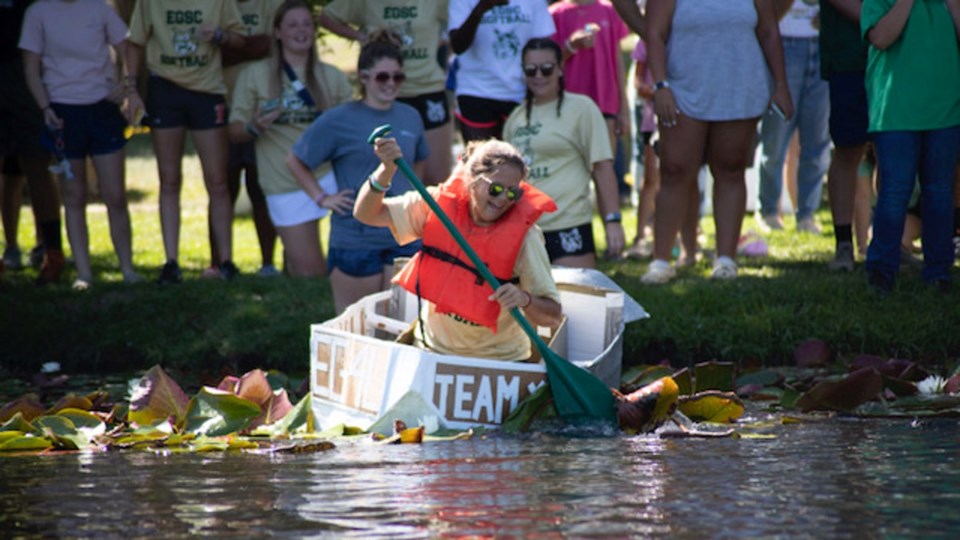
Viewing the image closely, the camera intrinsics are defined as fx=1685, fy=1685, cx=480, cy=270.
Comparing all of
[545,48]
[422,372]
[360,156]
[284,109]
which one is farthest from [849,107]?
[422,372]

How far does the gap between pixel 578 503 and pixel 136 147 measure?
21.1 meters

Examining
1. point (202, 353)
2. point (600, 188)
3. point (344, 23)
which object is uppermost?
point (344, 23)

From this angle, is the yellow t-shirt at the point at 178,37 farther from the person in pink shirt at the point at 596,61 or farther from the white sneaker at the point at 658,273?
the white sneaker at the point at 658,273

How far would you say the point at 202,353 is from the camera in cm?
1068

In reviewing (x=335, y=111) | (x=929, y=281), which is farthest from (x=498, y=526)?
(x=929, y=281)

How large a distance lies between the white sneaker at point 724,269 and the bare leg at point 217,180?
11.8 ft

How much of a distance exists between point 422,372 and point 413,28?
438 cm

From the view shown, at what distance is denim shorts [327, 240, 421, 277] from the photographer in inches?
384

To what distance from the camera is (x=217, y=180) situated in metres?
12.1

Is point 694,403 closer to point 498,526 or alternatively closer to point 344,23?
point 498,526

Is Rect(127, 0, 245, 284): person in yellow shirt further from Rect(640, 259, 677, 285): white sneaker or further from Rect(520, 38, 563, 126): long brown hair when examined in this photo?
Rect(640, 259, 677, 285): white sneaker

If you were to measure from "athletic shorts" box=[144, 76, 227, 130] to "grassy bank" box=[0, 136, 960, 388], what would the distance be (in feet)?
3.72

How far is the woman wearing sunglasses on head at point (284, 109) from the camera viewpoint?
1148cm

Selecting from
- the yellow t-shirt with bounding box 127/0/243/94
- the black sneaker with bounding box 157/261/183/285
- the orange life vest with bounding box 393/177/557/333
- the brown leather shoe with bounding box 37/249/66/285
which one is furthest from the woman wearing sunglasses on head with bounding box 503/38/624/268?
the brown leather shoe with bounding box 37/249/66/285
